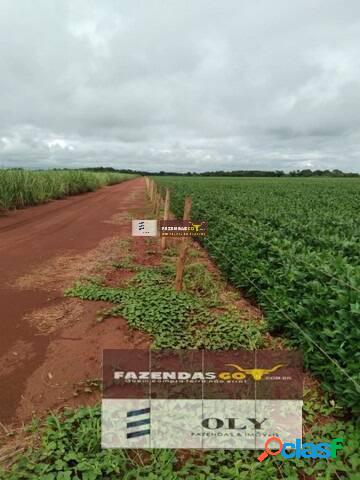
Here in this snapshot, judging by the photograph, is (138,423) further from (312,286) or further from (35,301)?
(35,301)

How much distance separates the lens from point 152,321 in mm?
3607

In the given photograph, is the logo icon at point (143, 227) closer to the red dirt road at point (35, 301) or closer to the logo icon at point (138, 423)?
the red dirt road at point (35, 301)

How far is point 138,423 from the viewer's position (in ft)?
7.14

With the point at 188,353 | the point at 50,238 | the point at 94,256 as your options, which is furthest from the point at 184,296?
the point at 50,238

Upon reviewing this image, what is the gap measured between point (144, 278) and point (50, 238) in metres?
4.47

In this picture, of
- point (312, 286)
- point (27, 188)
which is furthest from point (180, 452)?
point (27, 188)

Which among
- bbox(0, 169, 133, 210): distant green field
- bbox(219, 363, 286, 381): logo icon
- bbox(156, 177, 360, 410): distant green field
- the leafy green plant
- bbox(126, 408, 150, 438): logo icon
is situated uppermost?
bbox(0, 169, 133, 210): distant green field

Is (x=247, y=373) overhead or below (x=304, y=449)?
overhead

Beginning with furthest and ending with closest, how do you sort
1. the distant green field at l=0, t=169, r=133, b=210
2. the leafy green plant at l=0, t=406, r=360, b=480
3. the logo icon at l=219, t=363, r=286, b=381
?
the distant green field at l=0, t=169, r=133, b=210
the logo icon at l=219, t=363, r=286, b=381
the leafy green plant at l=0, t=406, r=360, b=480

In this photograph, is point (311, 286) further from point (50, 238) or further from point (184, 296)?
point (50, 238)

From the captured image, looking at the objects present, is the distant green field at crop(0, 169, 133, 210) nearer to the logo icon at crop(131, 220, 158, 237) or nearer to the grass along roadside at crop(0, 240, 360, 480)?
the logo icon at crop(131, 220, 158, 237)

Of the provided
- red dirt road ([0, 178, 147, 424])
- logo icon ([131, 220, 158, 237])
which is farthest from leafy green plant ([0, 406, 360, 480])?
logo icon ([131, 220, 158, 237])

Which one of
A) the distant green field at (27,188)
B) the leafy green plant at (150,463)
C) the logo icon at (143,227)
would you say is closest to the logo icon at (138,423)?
the leafy green plant at (150,463)

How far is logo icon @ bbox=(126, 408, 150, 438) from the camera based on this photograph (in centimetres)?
212
